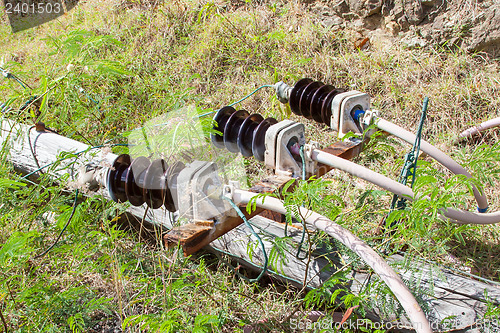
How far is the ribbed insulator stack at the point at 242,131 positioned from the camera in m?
2.29

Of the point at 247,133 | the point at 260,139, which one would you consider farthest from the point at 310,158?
the point at 247,133

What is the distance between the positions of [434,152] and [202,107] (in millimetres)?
2139

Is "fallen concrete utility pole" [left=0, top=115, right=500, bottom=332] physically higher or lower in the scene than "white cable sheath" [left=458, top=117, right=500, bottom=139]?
lower

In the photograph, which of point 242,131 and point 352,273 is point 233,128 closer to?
point 242,131

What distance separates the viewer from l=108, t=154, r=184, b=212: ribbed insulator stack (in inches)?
76.7

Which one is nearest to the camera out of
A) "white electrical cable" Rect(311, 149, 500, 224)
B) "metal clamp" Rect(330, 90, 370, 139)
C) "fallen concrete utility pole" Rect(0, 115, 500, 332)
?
"fallen concrete utility pole" Rect(0, 115, 500, 332)

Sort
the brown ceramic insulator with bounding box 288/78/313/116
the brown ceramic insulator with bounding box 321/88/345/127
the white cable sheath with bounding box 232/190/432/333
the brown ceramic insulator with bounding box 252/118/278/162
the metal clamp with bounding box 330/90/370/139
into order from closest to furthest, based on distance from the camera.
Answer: the white cable sheath with bounding box 232/190/432/333
the brown ceramic insulator with bounding box 252/118/278/162
the metal clamp with bounding box 330/90/370/139
the brown ceramic insulator with bounding box 321/88/345/127
the brown ceramic insulator with bounding box 288/78/313/116

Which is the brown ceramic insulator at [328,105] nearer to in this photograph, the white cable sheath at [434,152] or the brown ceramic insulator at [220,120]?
the white cable sheath at [434,152]

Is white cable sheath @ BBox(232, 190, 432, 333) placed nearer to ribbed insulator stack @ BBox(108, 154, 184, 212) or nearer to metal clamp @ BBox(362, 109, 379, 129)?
ribbed insulator stack @ BBox(108, 154, 184, 212)

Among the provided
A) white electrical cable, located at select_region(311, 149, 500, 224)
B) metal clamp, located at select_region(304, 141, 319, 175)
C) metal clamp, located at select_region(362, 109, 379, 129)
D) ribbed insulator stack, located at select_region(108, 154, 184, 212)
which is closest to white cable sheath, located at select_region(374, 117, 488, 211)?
metal clamp, located at select_region(362, 109, 379, 129)

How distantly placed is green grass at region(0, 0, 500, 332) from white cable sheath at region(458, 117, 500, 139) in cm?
13

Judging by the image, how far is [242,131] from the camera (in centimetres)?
234

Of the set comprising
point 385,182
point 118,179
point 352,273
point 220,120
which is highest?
point 220,120

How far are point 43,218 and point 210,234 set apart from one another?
1.50 metres
